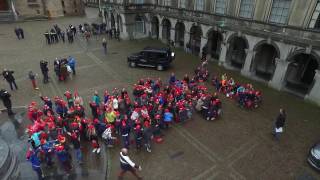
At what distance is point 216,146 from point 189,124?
2527 mm

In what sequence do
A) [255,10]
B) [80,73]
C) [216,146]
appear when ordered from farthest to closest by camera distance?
[80,73] → [255,10] → [216,146]

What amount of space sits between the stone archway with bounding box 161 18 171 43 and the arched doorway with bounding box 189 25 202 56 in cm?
470

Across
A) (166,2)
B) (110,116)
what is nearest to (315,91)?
(110,116)

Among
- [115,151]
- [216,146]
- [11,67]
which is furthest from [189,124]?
[11,67]

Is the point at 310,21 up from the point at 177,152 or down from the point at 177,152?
up

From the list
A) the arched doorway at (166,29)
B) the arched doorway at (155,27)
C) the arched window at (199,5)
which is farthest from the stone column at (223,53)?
the arched doorway at (155,27)

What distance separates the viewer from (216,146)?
1339 cm

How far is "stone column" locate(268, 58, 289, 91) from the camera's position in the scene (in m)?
19.3

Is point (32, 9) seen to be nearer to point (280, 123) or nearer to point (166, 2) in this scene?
point (166, 2)

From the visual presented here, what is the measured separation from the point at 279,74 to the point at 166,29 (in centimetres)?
1834

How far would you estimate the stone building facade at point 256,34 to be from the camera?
1762cm

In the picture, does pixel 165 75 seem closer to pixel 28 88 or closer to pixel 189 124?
pixel 189 124

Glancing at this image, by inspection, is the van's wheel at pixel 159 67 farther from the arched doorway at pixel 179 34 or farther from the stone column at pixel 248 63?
the arched doorway at pixel 179 34

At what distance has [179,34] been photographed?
104 feet
